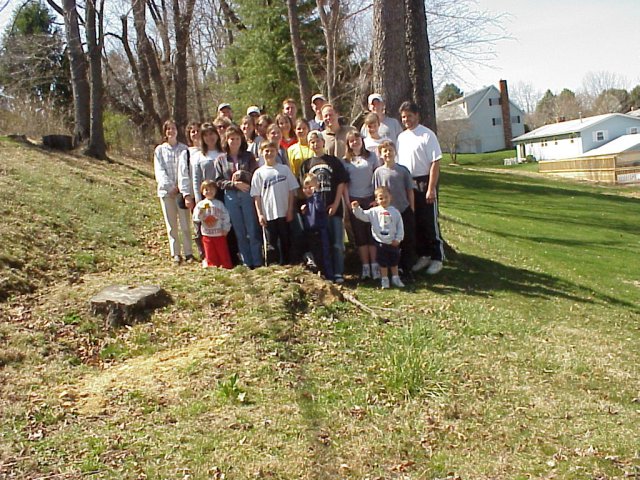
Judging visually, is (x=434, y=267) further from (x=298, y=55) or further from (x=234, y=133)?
(x=298, y=55)

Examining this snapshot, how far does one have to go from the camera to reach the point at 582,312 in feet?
29.1

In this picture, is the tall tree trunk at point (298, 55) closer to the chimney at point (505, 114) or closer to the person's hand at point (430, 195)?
the person's hand at point (430, 195)

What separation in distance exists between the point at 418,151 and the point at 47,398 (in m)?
5.27

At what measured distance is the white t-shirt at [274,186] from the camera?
8438 mm

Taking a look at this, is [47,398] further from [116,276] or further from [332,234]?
[332,234]

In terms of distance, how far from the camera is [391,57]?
1052cm

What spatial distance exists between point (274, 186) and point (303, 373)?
2937 mm

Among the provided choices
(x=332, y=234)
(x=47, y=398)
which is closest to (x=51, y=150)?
(x=332, y=234)

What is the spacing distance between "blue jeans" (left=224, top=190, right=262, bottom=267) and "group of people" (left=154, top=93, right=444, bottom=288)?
0.01m

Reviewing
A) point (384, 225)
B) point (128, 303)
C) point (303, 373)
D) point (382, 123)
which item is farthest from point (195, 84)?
point (303, 373)

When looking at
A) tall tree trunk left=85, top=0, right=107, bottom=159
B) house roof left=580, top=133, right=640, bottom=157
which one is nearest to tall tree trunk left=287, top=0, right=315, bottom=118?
tall tree trunk left=85, top=0, right=107, bottom=159

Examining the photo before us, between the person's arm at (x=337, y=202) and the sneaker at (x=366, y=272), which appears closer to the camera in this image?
the person's arm at (x=337, y=202)

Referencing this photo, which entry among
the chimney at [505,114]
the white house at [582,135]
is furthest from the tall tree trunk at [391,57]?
the chimney at [505,114]

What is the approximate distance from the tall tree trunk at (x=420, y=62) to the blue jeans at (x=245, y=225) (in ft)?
11.5
